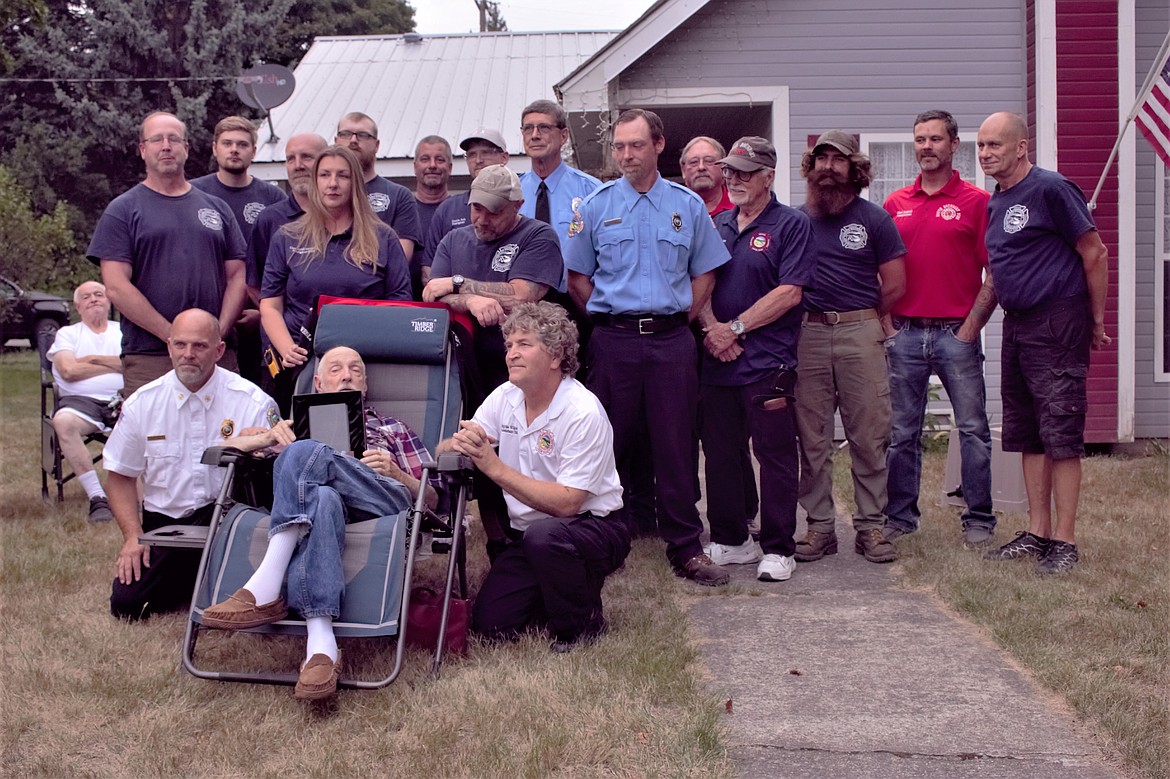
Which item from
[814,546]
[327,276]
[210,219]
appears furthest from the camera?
[814,546]

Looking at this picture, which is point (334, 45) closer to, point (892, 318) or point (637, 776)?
point (892, 318)

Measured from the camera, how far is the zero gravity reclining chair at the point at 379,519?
3.78 m

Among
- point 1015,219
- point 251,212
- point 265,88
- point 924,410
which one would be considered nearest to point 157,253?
point 251,212

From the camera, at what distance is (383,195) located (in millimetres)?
5930

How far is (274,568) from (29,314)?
19.8m

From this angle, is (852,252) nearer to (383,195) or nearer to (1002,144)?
(1002,144)

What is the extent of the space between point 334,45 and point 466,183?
229 inches

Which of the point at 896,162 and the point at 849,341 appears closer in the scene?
the point at 849,341

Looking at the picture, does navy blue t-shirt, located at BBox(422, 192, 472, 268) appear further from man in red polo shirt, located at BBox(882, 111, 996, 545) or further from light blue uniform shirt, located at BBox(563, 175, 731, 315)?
man in red polo shirt, located at BBox(882, 111, 996, 545)

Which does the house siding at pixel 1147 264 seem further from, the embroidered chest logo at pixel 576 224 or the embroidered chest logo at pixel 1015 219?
the embroidered chest logo at pixel 576 224

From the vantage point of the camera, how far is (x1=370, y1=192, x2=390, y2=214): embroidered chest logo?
19.4 feet

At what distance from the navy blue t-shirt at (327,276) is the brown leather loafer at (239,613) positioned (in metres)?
1.67

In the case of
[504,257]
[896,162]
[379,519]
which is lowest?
[379,519]

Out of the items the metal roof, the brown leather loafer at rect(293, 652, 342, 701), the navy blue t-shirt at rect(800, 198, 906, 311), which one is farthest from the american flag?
the metal roof
